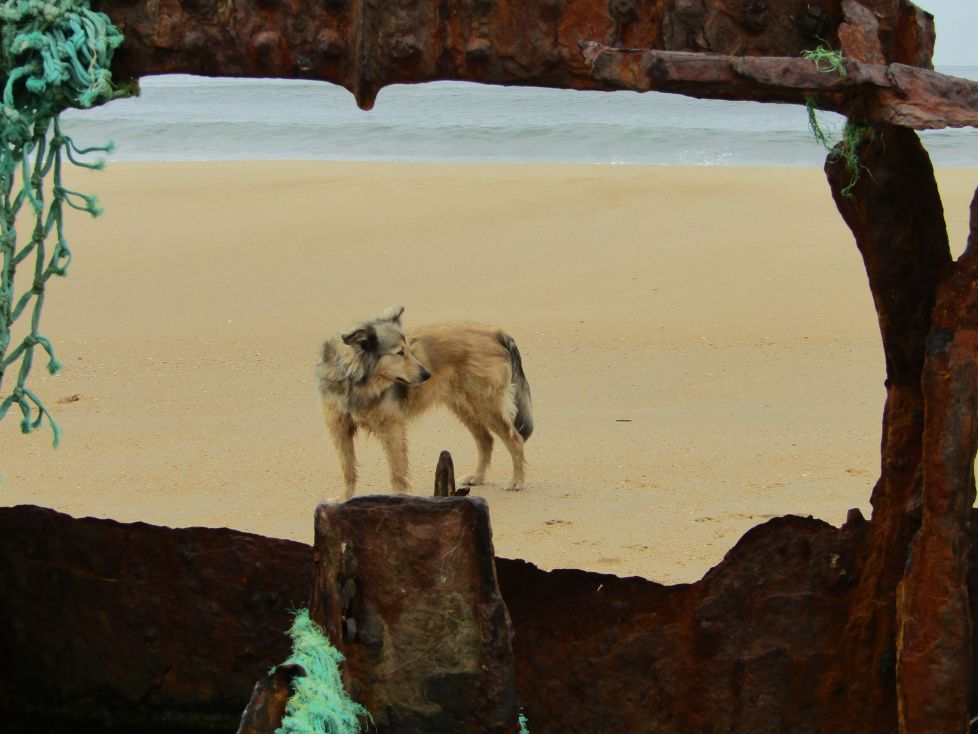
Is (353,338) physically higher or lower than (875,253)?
lower

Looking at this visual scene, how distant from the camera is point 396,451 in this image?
8.89m

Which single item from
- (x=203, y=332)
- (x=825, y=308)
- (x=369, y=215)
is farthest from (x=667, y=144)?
(x=203, y=332)

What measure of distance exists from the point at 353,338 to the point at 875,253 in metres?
5.38

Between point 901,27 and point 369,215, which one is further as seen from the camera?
point 369,215

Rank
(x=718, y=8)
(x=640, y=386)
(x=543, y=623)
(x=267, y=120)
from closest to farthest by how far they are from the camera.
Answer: (x=718, y=8), (x=543, y=623), (x=640, y=386), (x=267, y=120)

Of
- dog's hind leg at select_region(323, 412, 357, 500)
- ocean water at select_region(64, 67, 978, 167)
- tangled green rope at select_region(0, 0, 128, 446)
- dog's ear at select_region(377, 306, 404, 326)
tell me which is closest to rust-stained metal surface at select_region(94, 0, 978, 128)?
tangled green rope at select_region(0, 0, 128, 446)

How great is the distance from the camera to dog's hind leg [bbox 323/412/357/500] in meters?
8.80

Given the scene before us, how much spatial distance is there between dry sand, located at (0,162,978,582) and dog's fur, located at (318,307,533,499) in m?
0.31

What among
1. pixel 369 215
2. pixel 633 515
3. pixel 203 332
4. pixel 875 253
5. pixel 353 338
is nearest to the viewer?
pixel 875 253

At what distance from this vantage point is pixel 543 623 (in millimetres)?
4434

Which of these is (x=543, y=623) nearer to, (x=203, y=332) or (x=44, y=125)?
(x=44, y=125)

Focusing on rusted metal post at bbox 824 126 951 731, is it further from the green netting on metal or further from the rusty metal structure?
the green netting on metal

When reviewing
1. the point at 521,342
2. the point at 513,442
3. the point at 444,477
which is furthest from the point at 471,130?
the point at 444,477

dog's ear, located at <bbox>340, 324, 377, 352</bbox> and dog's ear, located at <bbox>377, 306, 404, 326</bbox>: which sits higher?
dog's ear, located at <bbox>377, 306, 404, 326</bbox>
